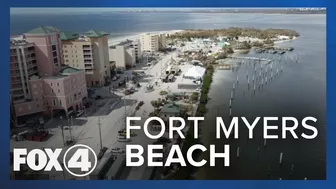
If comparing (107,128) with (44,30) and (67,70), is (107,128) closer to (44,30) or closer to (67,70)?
(67,70)

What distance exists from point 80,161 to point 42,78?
731 mm

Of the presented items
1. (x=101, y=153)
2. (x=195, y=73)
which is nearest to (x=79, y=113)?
(x=101, y=153)

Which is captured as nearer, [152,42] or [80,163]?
[80,163]

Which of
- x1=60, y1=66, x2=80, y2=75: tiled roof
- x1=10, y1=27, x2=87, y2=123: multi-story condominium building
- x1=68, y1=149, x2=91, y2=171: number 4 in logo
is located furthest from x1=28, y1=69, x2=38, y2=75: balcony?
x1=68, y1=149, x2=91, y2=171: number 4 in logo

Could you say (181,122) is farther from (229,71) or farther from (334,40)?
(334,40)

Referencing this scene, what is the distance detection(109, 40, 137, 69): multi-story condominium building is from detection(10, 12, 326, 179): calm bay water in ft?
0.34

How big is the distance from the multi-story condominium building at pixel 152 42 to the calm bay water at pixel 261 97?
10 centimetres

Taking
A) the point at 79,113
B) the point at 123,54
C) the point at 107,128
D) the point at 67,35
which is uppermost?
the point at 67,35

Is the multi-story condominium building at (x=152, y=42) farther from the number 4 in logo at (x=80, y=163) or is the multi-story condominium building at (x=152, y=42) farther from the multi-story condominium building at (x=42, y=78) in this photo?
the number 4 in logo at (x=80, y=163)

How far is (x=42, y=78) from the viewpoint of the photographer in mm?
2535

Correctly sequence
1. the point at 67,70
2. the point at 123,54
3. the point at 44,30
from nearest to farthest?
the point at 44,30 → the point at 67,70 → the point at 123,54

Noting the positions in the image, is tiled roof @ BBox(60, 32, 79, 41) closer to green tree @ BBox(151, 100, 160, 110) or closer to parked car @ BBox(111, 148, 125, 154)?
green tree @ BBox(151, 100, 160, 110)

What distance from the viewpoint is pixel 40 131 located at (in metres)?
2.52

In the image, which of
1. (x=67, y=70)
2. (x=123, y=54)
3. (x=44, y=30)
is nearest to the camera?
(x=44, y=30)
